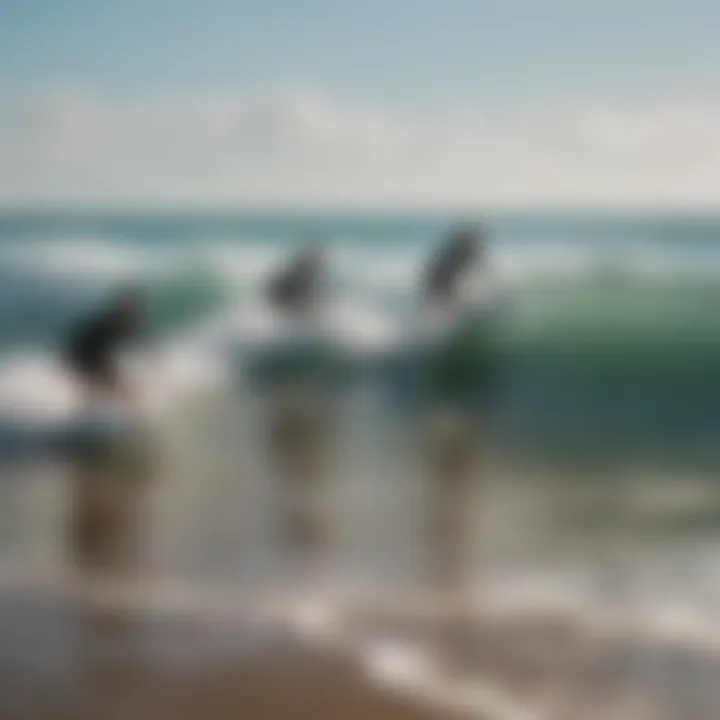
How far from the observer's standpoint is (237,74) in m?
1.73

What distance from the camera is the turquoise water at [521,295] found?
1726 millimetres

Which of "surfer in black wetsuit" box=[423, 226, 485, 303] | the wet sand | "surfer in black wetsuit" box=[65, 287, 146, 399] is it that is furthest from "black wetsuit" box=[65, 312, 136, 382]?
"surfer in black wetsuit" box=[423, 226, 485, 303]

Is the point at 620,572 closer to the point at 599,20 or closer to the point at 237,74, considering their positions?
the point at 599,20

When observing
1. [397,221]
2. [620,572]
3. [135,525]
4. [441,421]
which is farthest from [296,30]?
[620,572]

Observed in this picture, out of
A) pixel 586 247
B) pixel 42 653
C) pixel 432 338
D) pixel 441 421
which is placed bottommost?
pixel 42 653

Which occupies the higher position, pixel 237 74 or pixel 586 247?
pixel 237 74

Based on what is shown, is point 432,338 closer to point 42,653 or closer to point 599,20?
point 599,20

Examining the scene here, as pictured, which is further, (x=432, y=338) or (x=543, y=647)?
(x=432, y=338)

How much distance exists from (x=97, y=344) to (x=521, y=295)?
659 mm

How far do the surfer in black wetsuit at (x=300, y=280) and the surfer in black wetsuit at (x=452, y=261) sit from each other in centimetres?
17

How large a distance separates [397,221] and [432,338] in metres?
0.20

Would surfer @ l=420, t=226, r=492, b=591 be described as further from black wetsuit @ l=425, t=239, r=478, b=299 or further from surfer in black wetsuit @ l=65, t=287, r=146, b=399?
surfer in black wetsuit @ l=65, t=287, r=146, b=399

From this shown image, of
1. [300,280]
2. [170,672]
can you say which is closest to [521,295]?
[300,280]

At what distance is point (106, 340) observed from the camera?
171cm
